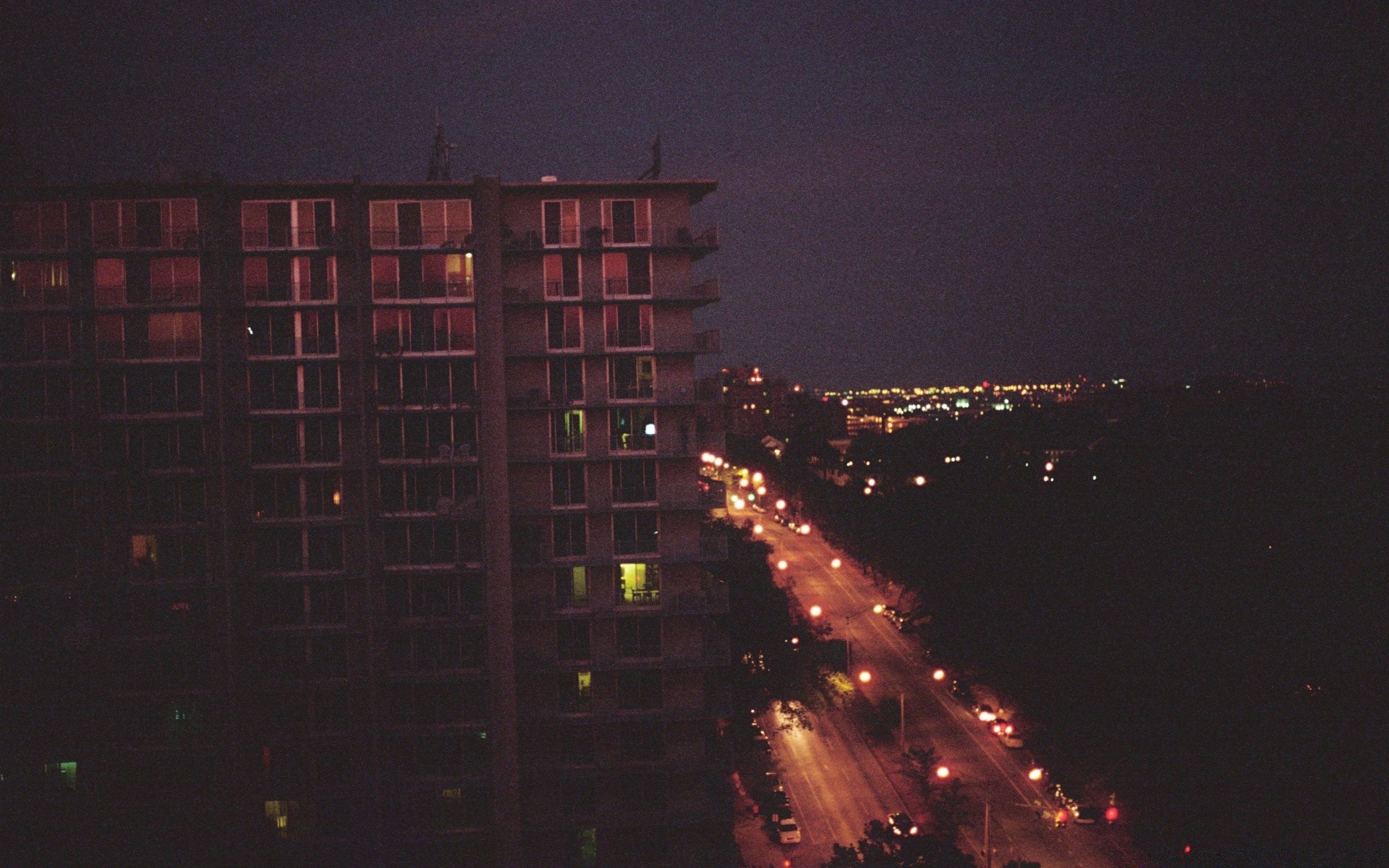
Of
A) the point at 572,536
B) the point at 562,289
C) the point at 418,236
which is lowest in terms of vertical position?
the point at 572,536

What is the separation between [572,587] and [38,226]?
43.4 ft

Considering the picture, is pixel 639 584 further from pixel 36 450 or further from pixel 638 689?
pixel 36 450

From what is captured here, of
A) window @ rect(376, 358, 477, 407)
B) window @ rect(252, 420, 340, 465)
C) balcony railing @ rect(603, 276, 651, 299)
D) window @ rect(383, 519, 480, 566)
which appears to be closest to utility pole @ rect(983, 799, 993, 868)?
window @ rect(383, 519, 480, 566)

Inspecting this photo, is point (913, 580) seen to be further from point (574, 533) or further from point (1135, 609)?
point (574, 533)

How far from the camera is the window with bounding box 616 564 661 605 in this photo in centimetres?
1989

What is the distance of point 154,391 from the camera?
62.8ft

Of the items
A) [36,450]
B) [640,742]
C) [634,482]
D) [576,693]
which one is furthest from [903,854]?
[36,450]

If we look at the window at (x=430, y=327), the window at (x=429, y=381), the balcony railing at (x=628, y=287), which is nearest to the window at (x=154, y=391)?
Result: the window at (x=429, y=381)

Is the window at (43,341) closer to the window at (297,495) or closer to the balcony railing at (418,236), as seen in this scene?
the window at (297,495)

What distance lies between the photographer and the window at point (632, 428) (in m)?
19.6

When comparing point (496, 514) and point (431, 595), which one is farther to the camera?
point (431, 595)

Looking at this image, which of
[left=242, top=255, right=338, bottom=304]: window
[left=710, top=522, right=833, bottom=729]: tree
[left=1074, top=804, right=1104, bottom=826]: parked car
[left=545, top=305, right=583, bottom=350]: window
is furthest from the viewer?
[left=710, top=522, right=833, bottom=729]: tree

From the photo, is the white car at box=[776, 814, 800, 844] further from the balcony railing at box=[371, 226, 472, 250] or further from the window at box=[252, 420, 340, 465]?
the balcony railing at box=[371, 226, 472, 250]

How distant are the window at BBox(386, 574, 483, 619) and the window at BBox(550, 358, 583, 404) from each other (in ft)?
14.0
